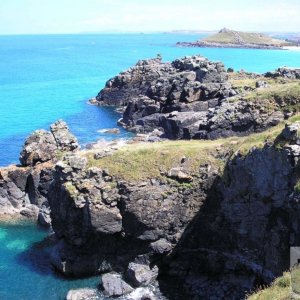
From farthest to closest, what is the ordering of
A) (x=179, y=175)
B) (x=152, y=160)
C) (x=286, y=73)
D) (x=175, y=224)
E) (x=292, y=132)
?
(x=286, y=73) → (x=152, y=160) → (x=179, y=175) → (x=175, y=224) → (x=292, y=132)

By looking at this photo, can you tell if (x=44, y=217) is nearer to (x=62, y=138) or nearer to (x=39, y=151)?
(x=39, y=151)

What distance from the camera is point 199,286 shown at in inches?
1913

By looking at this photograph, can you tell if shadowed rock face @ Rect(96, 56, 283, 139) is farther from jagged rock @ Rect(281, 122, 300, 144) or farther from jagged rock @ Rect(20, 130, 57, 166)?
jagged rock @ Rect(281, 122, 300, 144)

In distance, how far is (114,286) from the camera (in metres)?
47.9

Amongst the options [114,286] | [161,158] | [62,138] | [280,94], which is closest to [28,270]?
[114,286]

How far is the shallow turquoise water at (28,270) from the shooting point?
4856cm

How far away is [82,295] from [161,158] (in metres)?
16.8

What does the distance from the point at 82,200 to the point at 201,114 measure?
2154 inches

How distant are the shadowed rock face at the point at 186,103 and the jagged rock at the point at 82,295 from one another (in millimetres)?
37944

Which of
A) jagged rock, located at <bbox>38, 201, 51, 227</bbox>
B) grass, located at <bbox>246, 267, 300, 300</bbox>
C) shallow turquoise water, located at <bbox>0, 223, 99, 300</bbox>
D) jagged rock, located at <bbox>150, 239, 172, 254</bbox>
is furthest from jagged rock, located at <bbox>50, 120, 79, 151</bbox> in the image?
grass, located at <bbox>246, 267, 300, 300</bbox>

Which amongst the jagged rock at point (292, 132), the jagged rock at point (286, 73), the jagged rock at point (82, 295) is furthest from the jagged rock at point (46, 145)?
the jagged rock at point (286, 73)

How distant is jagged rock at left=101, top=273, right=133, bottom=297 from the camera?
47500 mm

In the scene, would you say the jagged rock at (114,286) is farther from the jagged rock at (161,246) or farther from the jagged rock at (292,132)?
the jagged rock at (292,132)

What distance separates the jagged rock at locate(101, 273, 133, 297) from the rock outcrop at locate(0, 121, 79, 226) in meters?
21.0
